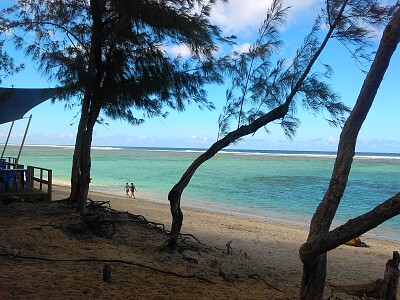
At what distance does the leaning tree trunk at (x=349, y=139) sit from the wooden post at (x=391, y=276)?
1146mm

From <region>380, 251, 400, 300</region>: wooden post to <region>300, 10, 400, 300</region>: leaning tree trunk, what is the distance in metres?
1.15

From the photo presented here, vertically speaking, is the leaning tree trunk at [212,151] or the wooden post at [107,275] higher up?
the leaning tree trunk at [212,151]

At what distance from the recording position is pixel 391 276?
412cm

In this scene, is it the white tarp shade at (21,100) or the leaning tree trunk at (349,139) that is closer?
the leaning tree trunk at (349,139)

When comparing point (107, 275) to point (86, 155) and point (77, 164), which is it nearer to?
point (86, 155)

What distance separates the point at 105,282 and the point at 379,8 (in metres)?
3.94

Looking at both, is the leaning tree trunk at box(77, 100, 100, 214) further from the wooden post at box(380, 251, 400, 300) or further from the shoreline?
the shoreline

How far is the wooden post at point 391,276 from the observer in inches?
161

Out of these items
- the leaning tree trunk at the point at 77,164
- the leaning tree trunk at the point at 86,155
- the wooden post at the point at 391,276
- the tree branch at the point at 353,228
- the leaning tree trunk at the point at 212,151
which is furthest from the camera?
the leaning tree trunk at the point at 77,164

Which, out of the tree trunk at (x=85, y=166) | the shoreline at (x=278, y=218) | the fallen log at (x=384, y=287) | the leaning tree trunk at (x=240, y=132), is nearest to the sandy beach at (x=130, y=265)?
the fallen log at (x=384, y=287)

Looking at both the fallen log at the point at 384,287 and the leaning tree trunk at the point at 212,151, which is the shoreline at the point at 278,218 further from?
the leaning tree trunk at the point at 212,151

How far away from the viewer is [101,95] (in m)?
7.07

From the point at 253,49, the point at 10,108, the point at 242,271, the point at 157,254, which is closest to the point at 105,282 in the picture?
the point at 157,254

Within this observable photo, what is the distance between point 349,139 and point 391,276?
1.77 m
